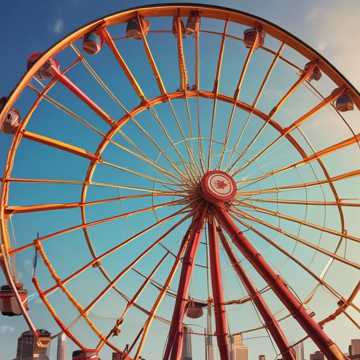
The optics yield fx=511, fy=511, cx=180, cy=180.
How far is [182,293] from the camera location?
1403cm

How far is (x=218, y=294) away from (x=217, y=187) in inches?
122

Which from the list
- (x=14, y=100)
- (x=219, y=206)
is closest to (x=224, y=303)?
(x=219, y=206)

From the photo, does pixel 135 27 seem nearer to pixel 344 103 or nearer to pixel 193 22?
pixel 193 22

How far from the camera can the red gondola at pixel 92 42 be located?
14.0m

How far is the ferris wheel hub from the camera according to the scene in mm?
14742

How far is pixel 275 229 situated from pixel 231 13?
260 inches

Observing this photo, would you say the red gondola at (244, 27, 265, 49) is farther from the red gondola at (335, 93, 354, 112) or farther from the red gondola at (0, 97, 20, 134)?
the red gondola at (0, 97, 20, 134)


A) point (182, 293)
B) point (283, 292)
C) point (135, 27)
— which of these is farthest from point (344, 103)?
point (182, 293)

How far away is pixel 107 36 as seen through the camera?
47.1 ft

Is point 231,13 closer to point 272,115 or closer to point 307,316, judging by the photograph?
point 272,115

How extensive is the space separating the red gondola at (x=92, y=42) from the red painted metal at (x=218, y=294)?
19.1ft

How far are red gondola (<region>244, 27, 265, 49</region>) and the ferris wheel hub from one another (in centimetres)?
401

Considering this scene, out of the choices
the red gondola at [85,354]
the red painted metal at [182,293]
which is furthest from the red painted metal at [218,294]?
the red gondola at [85,354]

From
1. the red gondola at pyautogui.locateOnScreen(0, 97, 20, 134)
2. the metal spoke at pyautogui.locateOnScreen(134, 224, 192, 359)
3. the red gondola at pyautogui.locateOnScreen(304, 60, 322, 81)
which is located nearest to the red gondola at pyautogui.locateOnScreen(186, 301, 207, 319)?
the metal spoke at pyautogui.locateOnScreen(134, 224, 192, 359)
